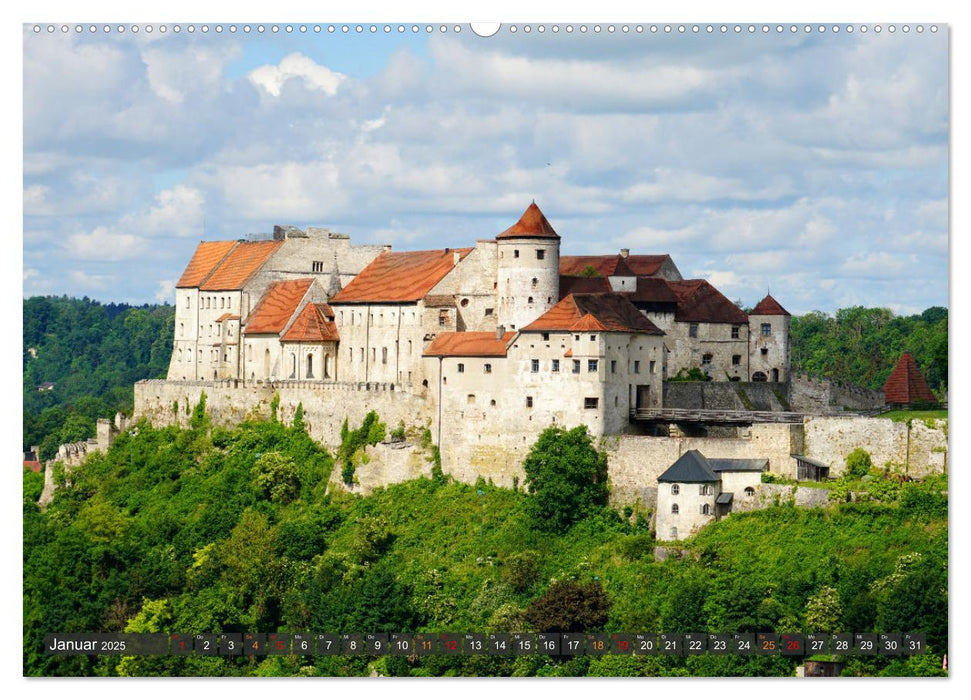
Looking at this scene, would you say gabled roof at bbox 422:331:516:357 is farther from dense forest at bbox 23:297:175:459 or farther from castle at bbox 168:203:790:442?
dense forest at bbox 23:297:175:459

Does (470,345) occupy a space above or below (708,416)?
above

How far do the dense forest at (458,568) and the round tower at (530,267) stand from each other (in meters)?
7.39

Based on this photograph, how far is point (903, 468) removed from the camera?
65.4 meters

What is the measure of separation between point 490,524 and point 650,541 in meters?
6.81

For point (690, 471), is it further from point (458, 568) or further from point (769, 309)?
point (769, 309)

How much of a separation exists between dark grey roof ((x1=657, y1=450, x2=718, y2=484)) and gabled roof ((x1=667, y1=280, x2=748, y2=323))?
1570cm

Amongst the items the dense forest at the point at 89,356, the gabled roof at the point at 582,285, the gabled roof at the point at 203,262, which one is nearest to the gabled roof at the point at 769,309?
the gabled roof at the point at 582,285

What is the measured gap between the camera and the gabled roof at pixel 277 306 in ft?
294

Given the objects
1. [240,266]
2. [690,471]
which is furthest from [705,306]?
[240,266]

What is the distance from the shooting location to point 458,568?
6769 cm

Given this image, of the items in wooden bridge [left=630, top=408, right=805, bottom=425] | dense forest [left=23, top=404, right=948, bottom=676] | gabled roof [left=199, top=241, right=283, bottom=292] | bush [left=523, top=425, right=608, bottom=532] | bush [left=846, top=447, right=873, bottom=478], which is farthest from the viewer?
gabled roof [left=199, top=241, right=283, bottom=292]

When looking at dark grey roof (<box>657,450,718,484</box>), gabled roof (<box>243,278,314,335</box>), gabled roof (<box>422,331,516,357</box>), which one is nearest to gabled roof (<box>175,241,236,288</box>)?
gabled roof (<box>243,278,314,335</box>)

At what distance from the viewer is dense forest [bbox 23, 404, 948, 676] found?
2192 inches

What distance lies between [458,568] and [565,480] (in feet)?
16.5
